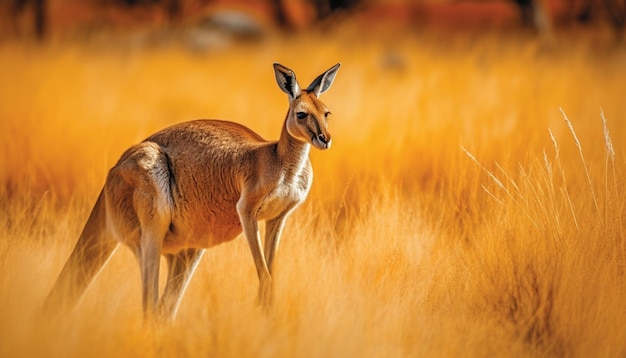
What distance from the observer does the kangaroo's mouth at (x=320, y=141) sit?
3955 millimetres

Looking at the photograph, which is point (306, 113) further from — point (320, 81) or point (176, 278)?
point (176, 278)

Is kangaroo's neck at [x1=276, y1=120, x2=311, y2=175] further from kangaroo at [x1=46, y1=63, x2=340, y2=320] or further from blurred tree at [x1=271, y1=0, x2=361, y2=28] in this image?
blurred tree at [x1=271, y1=0, x2=361, y2=28]

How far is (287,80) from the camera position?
4238 mm

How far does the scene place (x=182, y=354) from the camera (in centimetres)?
358

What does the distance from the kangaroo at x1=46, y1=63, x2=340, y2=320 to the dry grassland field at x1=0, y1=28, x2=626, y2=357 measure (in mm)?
175

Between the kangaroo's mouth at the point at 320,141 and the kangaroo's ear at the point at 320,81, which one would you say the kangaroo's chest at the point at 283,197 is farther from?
the kangaroo's ear at the point at 320,81

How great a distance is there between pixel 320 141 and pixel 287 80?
0.41 metres

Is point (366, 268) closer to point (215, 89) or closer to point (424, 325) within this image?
point (424, 325)

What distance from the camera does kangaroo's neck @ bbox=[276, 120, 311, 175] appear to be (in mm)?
4156

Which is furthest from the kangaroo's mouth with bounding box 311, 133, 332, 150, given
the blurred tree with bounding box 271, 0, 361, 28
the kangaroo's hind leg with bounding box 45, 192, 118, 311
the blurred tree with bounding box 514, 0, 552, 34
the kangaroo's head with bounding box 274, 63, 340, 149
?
the blurred tree with bounding box 271, 0, 361, 28

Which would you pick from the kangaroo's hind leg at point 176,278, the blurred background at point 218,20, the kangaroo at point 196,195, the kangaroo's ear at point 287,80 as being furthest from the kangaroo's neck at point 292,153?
the blurred background at point 218,20

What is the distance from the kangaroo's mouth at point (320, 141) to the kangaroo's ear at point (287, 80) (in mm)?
304

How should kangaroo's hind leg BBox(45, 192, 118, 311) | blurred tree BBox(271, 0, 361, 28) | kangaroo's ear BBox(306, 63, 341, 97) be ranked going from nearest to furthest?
kangaroo's hind leg BBox(45, 192, 118, 311), kangaroo's ear BBox(306, 63, 341, 97), blurred tree BBox(271, 0, 361, 28)

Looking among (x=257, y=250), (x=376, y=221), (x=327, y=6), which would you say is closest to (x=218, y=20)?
(x=327, y=6)
